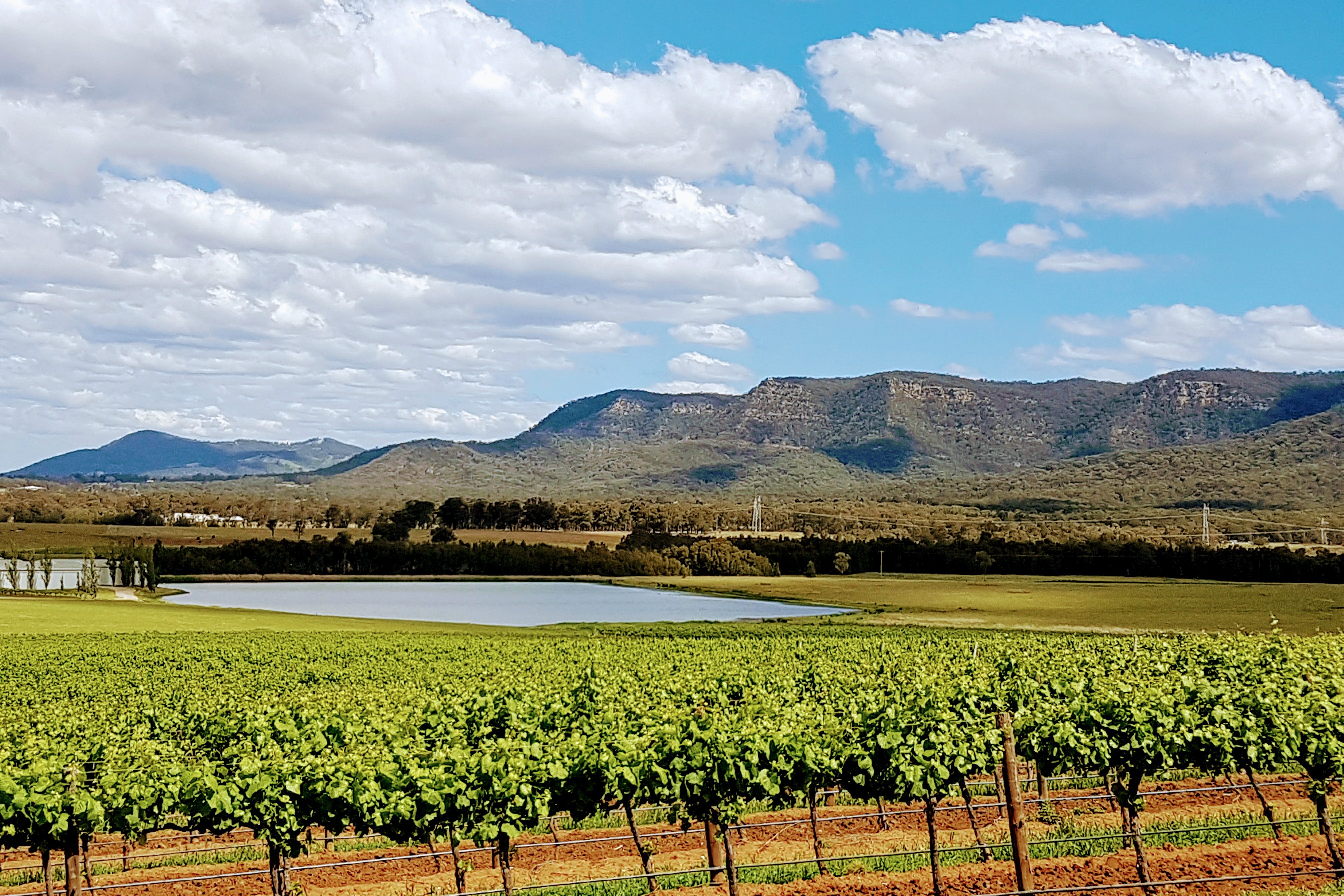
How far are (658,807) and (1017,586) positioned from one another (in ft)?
297

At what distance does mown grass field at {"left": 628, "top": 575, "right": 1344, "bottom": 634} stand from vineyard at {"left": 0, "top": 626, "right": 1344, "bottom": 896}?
4375 cm

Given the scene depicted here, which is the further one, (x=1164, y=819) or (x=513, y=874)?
(x=1164, y=819)

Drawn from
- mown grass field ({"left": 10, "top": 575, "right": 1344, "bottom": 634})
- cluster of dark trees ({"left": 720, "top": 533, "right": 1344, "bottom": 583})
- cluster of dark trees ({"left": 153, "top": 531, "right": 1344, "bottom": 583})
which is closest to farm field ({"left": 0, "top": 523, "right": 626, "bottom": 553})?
cluster of dark trees ({"left": 153, "top": 531, "right": 1344, "bottom": 583})

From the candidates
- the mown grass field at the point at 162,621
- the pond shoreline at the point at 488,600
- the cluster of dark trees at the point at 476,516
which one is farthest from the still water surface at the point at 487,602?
the cluster of dark trees at the point at 476,516

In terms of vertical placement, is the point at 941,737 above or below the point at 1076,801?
above

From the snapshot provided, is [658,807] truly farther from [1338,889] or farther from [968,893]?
[1338,889]

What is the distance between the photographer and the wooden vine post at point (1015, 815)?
12789 millimetres

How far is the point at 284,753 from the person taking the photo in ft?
48.0

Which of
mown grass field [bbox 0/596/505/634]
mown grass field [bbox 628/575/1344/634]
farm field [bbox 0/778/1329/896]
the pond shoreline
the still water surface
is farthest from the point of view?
the still water surface

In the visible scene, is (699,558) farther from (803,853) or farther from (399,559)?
(803,853)

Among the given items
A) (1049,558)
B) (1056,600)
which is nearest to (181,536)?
(1049,558)

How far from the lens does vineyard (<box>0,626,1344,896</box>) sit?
505 inches

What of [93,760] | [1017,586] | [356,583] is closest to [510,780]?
[93,760]

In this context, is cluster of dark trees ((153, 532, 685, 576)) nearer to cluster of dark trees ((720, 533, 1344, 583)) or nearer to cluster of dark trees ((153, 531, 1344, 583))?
cluster of dark trees ((153, 531, 1344, 583))
